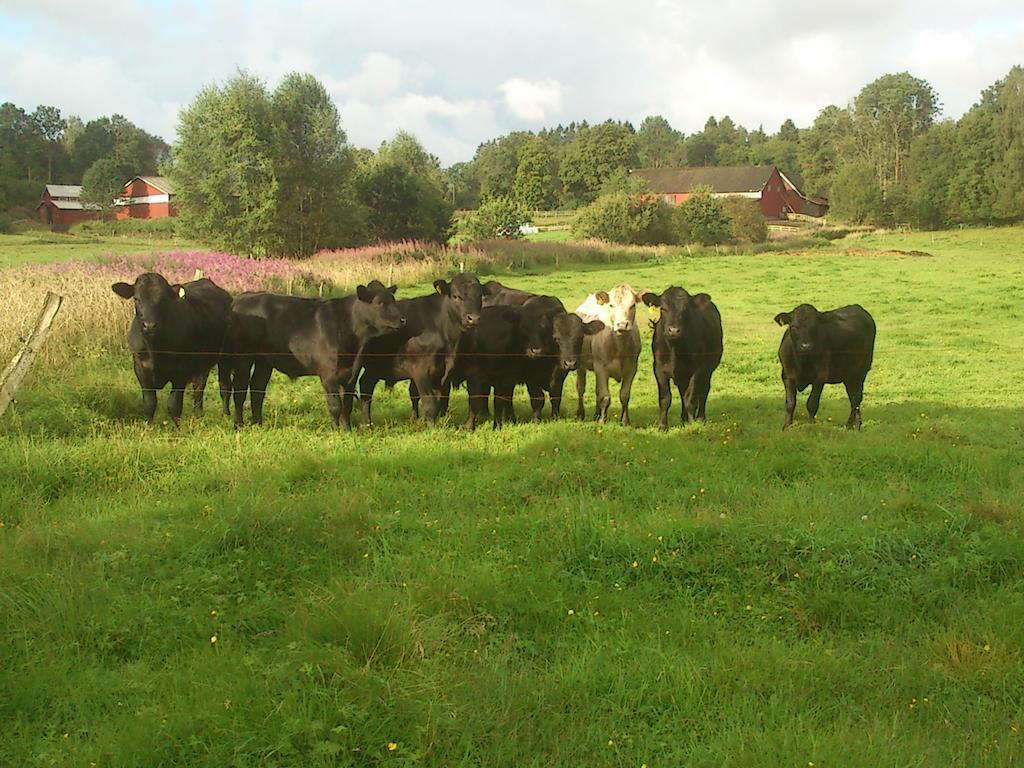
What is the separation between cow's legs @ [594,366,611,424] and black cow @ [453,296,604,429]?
52 centimetres

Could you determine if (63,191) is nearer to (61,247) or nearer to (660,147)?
(61,247)

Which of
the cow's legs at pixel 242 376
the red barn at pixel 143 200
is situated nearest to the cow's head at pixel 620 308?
the cow's legs at pixel 242 376

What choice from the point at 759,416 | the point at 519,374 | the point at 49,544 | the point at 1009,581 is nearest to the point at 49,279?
the point at 519,374

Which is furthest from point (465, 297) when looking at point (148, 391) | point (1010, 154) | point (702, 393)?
point (1010, 154)

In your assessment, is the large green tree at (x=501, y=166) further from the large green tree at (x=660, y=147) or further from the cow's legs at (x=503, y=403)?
the cow's legs at (x=503, y=403)

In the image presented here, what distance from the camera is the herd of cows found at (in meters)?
10.0

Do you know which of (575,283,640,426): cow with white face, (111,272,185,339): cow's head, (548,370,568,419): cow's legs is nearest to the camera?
(111,272,185,339): cow's head

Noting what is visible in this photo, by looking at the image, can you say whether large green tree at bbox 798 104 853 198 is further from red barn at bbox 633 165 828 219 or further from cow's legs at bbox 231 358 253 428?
cow's legs at bbox 231 358 253 428

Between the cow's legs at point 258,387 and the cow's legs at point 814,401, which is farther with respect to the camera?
the cow's legs at point 814,401

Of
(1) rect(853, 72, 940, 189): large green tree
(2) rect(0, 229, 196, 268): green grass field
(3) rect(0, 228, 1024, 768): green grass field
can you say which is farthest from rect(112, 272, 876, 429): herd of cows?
(1) rect(853, 72, 940, 189): large green tree

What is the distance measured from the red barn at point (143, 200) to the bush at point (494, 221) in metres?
36.3

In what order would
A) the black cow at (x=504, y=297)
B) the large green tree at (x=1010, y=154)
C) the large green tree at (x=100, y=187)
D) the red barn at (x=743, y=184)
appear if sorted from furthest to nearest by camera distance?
1. the red barn at (x=743, y=184)
2. the large green tree at (x=100, y=187)
3. the large green tree at (x=1010, y=154)
4. the black cow at (x=504, y=297)

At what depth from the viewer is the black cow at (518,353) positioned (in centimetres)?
1040

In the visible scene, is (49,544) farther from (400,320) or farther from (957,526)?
(957,526)
